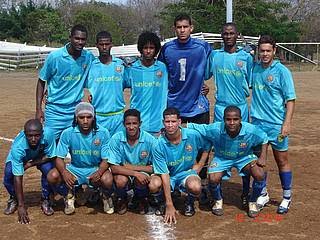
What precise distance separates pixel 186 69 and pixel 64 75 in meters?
1.41

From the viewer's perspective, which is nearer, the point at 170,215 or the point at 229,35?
the point at 170,215

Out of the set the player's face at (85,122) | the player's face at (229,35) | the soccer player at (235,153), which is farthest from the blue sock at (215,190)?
the player's face at (229,35)

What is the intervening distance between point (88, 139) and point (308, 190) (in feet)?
9.32

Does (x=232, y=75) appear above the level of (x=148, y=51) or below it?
below

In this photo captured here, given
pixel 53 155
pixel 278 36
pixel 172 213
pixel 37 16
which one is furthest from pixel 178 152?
pixel 37 16

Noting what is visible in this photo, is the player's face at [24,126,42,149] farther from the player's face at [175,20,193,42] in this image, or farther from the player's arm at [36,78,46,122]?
the player's face at [175,20,193,42]

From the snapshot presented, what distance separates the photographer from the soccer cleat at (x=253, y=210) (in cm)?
593

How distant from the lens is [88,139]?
19.8 ft

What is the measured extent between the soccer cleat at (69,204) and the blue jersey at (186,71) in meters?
1.57

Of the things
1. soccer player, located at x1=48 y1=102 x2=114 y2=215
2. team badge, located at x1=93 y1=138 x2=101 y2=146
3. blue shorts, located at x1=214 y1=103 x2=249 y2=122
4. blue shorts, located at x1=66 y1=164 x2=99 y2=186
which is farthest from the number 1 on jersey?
blue shorts, located at x1=66 y1=164 x2=99 y2=186

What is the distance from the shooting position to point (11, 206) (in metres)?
6.16

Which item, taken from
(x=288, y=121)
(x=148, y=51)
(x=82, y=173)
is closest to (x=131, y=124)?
(x=82, y=173)

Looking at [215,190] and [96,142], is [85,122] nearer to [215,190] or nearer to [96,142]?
[96,142]

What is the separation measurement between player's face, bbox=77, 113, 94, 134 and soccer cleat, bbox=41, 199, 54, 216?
3.00 feet
